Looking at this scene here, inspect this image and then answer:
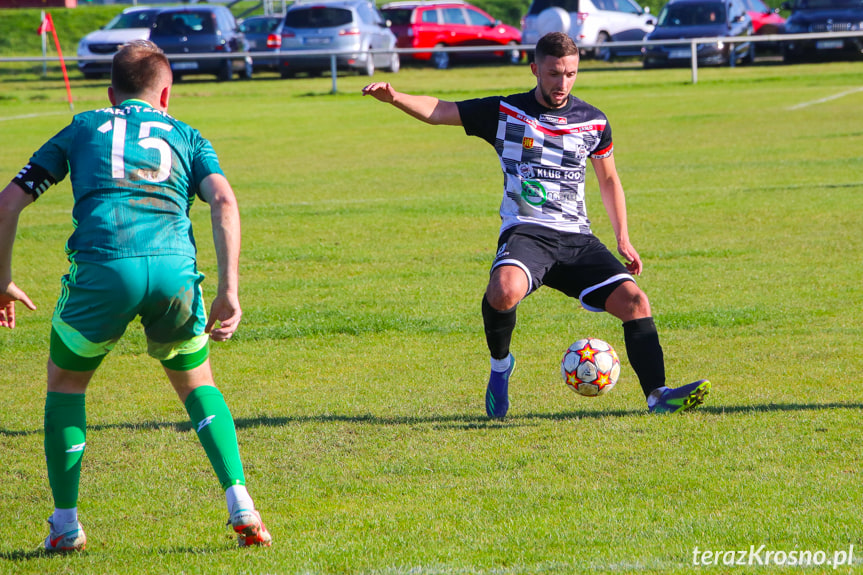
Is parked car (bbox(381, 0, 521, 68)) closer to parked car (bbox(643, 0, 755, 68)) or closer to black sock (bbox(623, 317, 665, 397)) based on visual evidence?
parked car (bbox(643, 0, 755, 68))

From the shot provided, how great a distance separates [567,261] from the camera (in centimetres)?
551

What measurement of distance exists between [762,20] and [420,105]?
2731 centimetres

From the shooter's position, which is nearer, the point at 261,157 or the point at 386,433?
the point at 386,433

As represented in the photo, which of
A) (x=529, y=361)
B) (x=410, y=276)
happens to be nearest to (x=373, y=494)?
(x=529, y=361)

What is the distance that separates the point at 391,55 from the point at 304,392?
78.9 feet

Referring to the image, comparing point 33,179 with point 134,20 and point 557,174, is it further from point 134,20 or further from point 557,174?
point 134,20

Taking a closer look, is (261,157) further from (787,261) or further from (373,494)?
(373,494)

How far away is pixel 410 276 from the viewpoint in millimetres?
8883

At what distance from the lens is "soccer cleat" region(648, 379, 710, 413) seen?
5262 millimetres

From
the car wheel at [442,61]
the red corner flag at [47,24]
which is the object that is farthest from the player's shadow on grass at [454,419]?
the car wheel at [442,61]

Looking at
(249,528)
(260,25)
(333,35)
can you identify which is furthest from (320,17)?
(249,528)

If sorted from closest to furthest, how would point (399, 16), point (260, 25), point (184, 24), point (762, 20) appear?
point (184, 24) < point (762, 20) < point (399, 16) < point (260, 25)

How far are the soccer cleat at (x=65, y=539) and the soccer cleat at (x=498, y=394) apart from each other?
226 centimetres

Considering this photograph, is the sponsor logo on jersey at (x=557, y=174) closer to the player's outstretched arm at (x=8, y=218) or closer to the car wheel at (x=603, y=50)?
the player's outstretched arm at (x=8, y=218)
